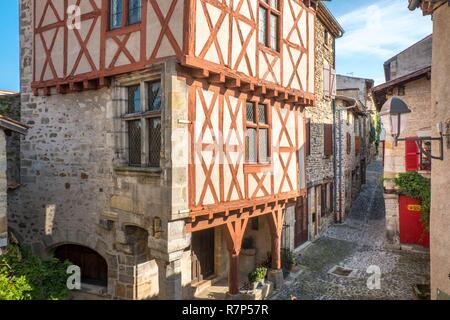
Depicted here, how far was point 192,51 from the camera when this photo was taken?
5363 millimetres

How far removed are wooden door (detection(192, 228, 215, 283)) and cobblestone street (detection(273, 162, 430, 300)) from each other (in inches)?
81.0

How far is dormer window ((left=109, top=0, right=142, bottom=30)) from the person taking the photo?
5945 mm

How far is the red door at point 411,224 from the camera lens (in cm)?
1079

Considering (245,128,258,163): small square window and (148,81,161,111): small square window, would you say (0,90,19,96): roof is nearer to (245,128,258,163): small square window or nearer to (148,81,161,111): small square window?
(148,81,161,111): small square window

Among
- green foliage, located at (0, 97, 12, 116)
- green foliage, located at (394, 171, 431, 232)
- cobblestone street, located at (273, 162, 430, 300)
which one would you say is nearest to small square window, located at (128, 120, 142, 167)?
green foliage, located at (0, 97, 12, 116)

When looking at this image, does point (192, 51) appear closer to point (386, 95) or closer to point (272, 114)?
point (272, 114)

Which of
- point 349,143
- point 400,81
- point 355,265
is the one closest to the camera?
point 355,265

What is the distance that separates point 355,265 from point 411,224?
9.73 ft

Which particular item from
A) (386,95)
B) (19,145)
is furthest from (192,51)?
(386,95)

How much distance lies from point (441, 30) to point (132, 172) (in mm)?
5938

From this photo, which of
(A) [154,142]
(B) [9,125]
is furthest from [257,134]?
(B) [9,125]

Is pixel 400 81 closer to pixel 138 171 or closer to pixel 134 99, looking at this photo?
pixel 134 99

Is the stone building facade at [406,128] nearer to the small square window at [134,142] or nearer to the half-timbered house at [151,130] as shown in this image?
the half-timbered house at [151,130]

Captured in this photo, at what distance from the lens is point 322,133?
12992mm
